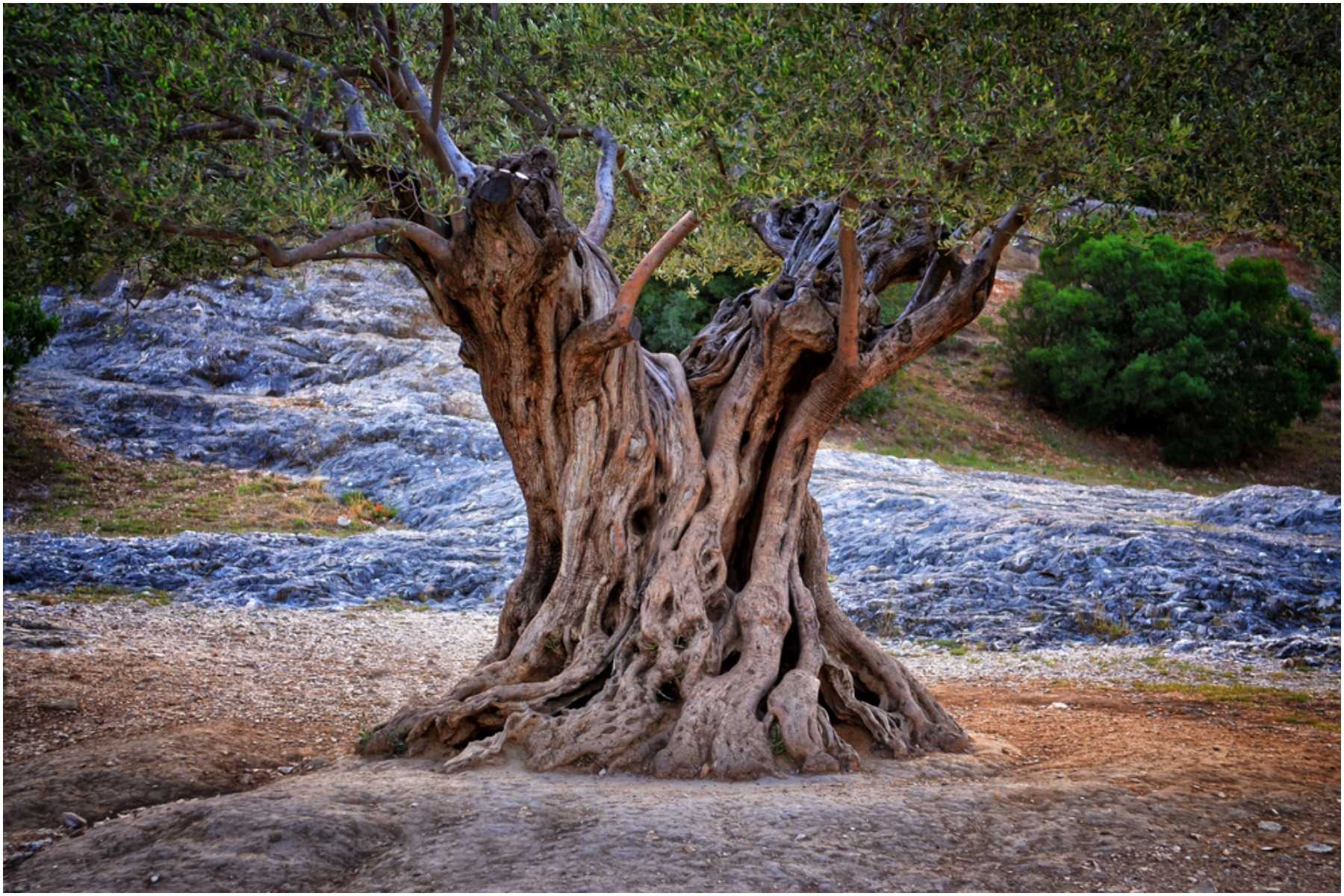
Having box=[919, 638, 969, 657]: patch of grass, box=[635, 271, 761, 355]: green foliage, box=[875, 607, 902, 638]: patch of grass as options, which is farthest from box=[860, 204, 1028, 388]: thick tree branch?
box=[635, 271, 761, 355]: green foliage

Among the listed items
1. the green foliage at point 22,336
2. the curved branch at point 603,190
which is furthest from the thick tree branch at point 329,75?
the green foliage at point 22,336

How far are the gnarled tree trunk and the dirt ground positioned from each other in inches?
18.2

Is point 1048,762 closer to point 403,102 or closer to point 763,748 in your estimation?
point 763,748

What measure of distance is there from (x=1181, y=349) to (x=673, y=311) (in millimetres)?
14627

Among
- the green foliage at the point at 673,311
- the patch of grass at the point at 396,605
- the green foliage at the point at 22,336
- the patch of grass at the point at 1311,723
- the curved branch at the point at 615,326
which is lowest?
the patch of grass at the point at 1311,723

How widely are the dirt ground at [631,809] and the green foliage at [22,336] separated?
42.2 ft

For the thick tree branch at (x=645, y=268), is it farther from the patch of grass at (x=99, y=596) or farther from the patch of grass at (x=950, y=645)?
the patch of grass at (x=99, y=596)

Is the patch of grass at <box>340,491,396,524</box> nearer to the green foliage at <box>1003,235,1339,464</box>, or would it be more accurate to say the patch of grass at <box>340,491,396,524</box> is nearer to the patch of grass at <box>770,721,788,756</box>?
the patch of grass at <box>770,721,788,756</box>

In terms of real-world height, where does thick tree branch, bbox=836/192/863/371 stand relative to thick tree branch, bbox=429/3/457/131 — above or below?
below

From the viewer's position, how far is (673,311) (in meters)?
29.5

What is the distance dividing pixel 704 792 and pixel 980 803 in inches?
63.9

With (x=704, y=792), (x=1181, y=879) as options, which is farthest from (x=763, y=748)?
(x=1181, y=879)

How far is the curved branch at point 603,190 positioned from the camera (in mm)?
8711

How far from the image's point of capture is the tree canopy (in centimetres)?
654
